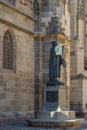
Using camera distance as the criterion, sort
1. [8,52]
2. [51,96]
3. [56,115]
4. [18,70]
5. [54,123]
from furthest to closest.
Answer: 1. [18,70]
2. [8,52]
3. [51,96]
4. [56,115]
5. [54,123]

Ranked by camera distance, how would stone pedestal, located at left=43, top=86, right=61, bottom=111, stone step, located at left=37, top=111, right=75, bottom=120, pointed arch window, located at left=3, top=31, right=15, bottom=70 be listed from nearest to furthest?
stone step, located at left=37, top=111, right=75, bottom=120 < stone pedestal, located at left=43, top=86, right=61, bottom=111 < pointed arch window, located at left=3, top=31, right=15, bottom=70

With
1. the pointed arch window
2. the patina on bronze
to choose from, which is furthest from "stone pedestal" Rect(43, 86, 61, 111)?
the pointed arch window

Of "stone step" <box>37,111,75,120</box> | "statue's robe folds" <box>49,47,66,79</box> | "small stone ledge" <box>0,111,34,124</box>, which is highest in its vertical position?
"statue's robe folds" <box>49,47,66,79</box>

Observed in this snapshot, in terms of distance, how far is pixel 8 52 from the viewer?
55.5 feet

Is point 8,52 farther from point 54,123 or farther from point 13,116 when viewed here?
point 54,123

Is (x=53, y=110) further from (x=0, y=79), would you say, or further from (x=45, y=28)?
(x=45, y=28)

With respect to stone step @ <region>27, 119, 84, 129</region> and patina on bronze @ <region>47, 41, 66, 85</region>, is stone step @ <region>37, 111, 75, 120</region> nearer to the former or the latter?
stone step @ <region>27, 119, 84, 129</region>

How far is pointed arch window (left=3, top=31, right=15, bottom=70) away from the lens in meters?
16.6

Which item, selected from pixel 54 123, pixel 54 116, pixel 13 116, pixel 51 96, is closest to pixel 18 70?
pixel 13 116

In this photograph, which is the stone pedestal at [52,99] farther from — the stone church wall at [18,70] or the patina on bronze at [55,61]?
the stone church wall at [18,70]

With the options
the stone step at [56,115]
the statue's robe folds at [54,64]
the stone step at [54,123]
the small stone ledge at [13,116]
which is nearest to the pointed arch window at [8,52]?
the small stone ledge at [13,116]

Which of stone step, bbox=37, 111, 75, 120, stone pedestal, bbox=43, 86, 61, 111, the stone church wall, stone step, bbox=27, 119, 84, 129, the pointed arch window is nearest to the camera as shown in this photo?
stone step, bbox=27, 119, 84, 129

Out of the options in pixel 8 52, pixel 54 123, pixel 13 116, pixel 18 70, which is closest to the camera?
pixel 54 123

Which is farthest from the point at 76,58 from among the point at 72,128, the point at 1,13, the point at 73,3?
the point at 72,128
